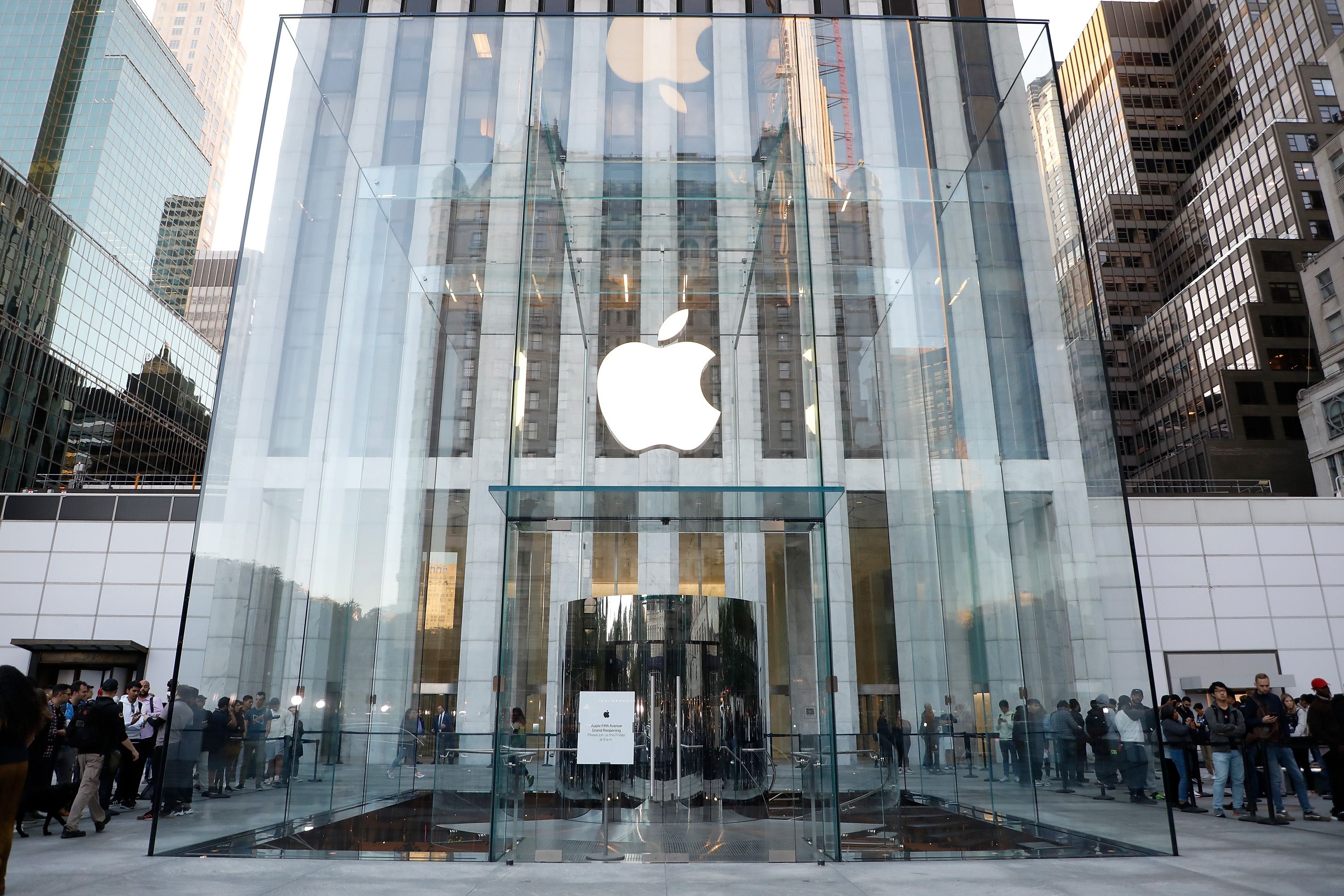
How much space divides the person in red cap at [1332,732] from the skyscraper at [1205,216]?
47967 mm

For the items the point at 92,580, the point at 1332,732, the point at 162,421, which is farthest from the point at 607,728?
the point at 162,421

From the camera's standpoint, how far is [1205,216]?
8875 cm

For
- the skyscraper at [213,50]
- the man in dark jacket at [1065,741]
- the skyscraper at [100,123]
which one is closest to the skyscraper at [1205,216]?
the man in dark jacket at [1065,741]

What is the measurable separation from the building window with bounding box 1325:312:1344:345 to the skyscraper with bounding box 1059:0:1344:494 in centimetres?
1015

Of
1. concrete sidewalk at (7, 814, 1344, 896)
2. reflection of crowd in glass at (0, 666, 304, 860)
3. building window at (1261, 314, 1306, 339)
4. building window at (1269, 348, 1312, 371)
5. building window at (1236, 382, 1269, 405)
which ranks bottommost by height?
concrete sidewalk at (7, 814, 1344, 896)

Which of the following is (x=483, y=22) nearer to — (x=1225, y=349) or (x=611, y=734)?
(x=611, y=734)

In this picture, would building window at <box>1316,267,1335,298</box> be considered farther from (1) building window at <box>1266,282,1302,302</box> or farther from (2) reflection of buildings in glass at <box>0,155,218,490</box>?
(2) reflection of buildings in glass at <box>0,155,218,490</box>

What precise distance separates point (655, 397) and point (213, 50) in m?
182

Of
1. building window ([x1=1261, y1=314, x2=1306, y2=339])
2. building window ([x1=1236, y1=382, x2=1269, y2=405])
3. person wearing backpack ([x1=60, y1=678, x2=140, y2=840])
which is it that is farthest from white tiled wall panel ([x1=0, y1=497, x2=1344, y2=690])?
building window ([x1=1261, y1=314, x2=1306, y2=339])

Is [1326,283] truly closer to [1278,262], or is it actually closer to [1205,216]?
[1278,262]

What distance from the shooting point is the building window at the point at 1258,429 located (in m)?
72.5

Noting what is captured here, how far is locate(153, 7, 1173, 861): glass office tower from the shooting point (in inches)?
378

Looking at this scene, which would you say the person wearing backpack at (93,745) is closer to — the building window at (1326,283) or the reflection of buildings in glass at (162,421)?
the reflection of buildings in glass at (162,421)

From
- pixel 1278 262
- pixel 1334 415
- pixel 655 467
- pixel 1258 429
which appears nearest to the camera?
pixel 655 467
